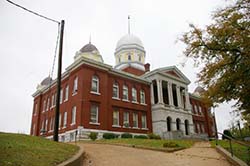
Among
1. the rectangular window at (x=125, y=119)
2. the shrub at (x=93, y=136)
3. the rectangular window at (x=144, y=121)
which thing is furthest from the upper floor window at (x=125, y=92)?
the shrub at (x=93, y=136)

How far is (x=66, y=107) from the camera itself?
3050 centimetres

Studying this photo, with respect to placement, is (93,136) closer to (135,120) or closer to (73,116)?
(73,116)

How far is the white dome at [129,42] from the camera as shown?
4741 cm

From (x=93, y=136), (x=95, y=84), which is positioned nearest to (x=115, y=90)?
(x=95, y=84)

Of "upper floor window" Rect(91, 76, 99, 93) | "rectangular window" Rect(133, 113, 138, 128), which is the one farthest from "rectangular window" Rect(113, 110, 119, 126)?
"upper floor window" Rect(91, 76, 99, 93)

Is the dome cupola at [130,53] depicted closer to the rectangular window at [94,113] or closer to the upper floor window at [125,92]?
the upper floor window at [125,92]

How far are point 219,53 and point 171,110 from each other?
72.3 ft

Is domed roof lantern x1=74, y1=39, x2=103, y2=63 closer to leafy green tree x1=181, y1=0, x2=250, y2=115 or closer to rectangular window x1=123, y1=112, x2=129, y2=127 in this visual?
rectangular window x1=123, y1=112, x2=129, y2=127

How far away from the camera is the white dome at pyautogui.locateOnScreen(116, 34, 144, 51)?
47406mm

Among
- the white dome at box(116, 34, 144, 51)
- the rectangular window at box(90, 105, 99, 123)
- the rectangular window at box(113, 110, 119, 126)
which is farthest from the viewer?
the white dome at box(116, 34, 144, 51)

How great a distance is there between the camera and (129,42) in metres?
47.7

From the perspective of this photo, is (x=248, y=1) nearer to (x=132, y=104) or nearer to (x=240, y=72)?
(x=240, y=72)

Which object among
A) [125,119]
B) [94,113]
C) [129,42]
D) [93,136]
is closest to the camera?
[93,136]

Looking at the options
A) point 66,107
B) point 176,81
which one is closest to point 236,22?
point 66,107
